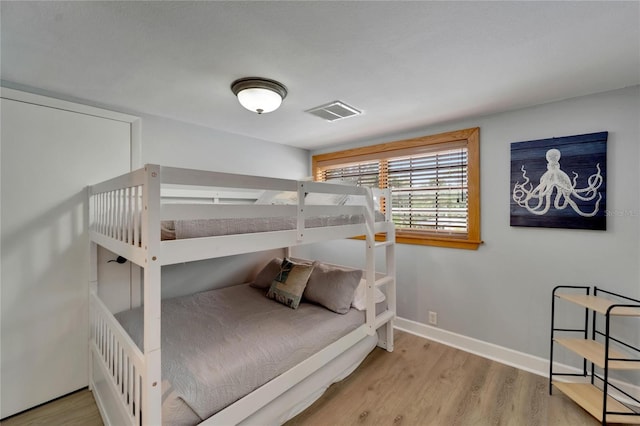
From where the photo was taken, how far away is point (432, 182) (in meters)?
2.88

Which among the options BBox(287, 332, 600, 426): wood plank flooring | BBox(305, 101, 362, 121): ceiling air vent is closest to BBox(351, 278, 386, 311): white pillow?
BBox(287, 332, 600, 426): wood plank flooring

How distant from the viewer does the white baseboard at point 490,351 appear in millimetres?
2158

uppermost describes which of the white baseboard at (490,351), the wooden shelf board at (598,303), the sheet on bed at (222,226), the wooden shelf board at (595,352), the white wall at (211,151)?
the white wall at (211,151)

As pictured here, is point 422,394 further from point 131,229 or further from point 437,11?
point 437,11

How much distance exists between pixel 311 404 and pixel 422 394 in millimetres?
805

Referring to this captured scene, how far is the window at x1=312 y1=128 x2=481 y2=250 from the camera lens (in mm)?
2584

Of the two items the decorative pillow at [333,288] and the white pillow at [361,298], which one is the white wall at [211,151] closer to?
the decorative pillow at [333,288]

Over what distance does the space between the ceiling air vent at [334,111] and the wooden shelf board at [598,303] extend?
82.3 inches

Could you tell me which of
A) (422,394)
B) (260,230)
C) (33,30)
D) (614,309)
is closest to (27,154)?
(33,30)

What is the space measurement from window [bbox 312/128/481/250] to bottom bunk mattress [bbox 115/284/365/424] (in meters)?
1.21

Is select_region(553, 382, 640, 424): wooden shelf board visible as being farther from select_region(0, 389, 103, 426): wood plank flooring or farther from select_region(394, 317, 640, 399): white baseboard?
select_region(0, 389, 103, 426): wood plank flooring

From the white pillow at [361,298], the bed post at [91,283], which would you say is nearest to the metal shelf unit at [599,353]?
the white pillow at [361,298]

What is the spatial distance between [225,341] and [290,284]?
2.74 ft

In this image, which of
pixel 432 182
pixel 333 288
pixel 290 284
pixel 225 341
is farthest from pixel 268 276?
pixel 432 182
